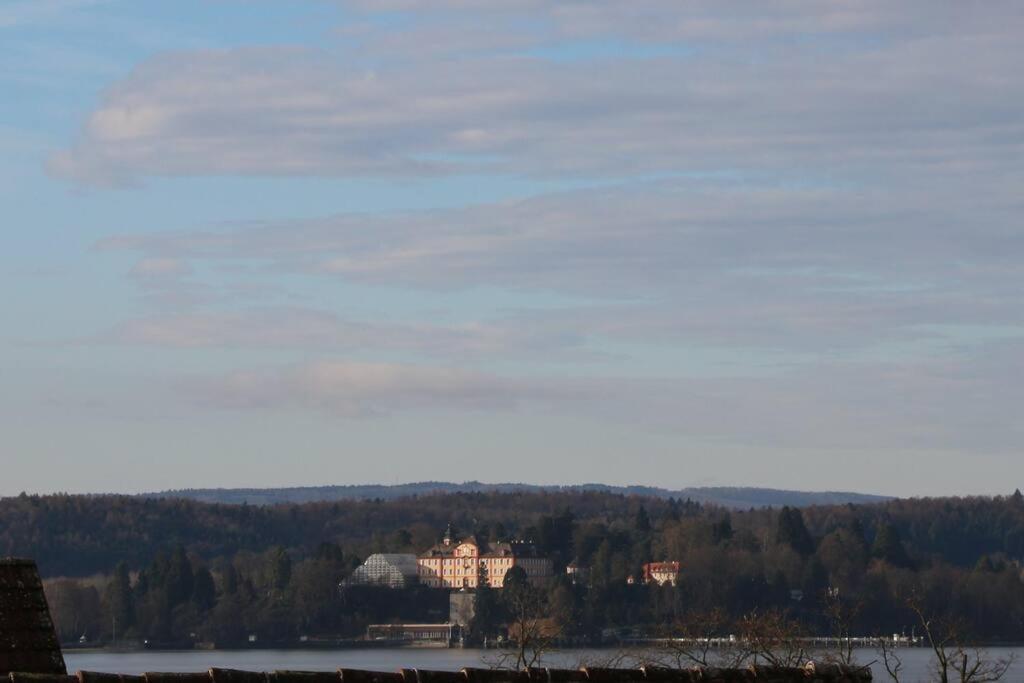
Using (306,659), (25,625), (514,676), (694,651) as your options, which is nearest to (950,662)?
(514,676)

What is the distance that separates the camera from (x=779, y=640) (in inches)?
2014

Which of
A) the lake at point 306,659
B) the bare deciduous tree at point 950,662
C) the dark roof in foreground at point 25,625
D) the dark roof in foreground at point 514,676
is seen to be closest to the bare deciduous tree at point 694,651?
the dark roof in foreground at point 514,676

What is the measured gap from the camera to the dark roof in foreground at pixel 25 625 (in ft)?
57.5

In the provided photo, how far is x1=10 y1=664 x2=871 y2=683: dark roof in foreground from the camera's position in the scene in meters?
16.7

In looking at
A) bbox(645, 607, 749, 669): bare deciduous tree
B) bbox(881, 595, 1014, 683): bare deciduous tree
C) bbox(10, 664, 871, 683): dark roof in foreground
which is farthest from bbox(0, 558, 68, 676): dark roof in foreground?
bbox(881, 595, 1014, 683): bare deciduous tree

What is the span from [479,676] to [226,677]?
7.38ft

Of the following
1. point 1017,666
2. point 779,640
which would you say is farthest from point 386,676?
point 1017,666

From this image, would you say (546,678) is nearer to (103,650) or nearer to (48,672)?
(48,672)

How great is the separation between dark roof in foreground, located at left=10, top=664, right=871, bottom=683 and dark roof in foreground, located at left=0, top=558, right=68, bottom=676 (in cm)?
90

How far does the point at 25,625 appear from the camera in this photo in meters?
17.8

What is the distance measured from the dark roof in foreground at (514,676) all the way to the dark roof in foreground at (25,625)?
0.90m

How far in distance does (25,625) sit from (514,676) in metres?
3.90

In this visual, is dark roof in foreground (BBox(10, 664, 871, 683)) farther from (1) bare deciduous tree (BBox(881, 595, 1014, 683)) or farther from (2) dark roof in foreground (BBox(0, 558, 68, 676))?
(1) bare deciduous tree (BBox(881, 595, 1014, 683))

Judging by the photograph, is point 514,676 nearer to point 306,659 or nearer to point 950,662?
point 950,662
